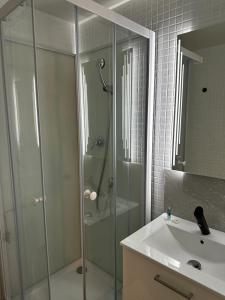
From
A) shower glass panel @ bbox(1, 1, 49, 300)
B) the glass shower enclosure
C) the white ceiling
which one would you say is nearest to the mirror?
the glass shower enclosure

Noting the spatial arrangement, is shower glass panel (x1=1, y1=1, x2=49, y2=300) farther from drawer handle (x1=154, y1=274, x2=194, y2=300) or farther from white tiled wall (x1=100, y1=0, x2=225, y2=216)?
drawer handle (x1=154, y1=274, x2=194, y2=300)

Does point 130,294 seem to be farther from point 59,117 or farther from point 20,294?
point 59,117

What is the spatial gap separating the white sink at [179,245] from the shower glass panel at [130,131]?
31 centimetres

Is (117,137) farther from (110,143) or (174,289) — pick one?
(174,289)

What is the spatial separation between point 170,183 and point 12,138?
114 centimetres

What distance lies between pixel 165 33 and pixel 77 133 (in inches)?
36.8

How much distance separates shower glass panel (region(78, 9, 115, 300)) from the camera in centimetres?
144

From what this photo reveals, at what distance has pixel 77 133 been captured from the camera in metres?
1.69

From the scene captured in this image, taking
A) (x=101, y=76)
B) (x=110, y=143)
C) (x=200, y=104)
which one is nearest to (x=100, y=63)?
(x=101, y=76)

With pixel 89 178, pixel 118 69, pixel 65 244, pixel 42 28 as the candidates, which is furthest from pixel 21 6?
pixel 65 244

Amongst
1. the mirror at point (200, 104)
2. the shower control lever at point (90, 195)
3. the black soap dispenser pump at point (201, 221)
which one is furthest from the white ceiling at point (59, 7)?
the black soap dispenser pump at point (201, 221)

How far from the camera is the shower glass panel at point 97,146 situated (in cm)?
144

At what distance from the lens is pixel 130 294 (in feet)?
4.15

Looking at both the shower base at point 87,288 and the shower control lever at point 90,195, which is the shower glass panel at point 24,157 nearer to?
the shower base at point 87,288
